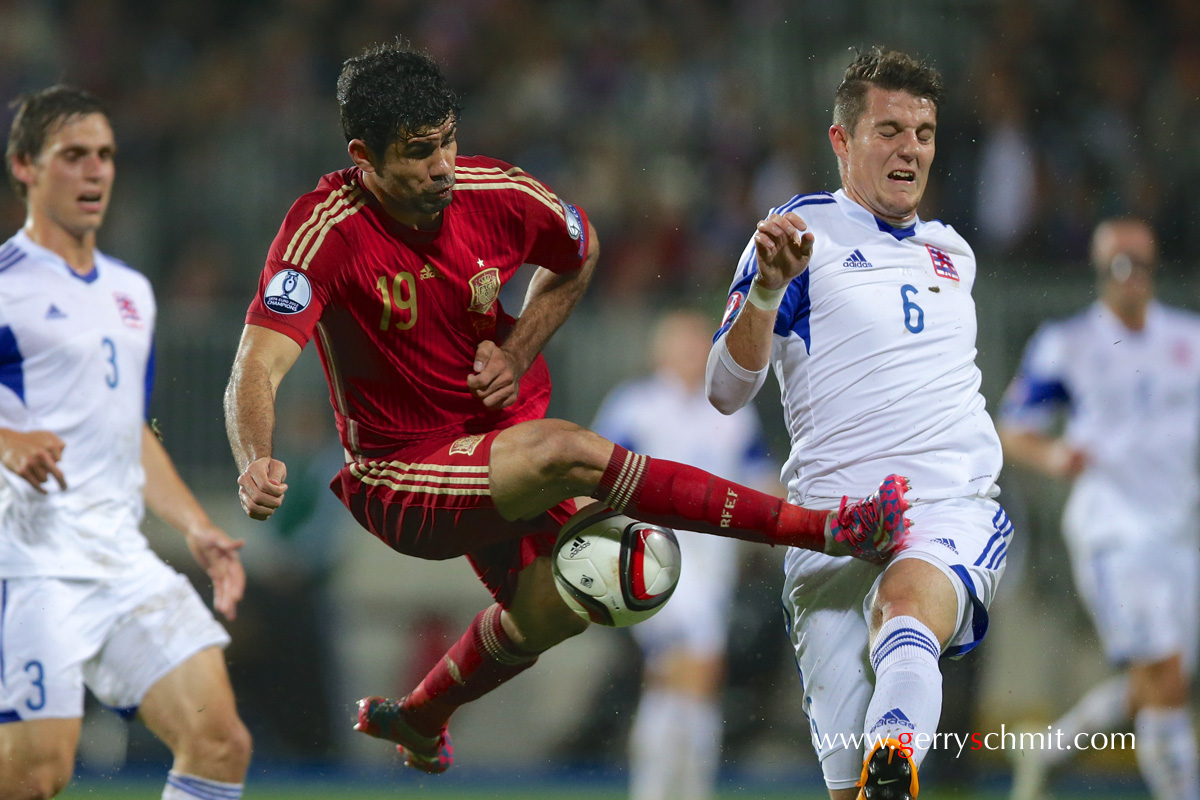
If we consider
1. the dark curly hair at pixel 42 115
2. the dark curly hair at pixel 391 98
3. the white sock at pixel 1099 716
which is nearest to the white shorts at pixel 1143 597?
the white sock at pixel 1099 716

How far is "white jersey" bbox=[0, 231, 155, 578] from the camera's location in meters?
5.18

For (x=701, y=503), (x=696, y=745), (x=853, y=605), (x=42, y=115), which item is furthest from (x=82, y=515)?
(x=696, y=745)

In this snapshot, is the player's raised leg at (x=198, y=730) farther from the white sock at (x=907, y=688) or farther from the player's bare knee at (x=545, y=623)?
the white sock at (x=907, y=688)

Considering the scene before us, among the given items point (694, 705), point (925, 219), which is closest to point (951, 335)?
point (925, 219)

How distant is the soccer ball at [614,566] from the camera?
14.4 ft

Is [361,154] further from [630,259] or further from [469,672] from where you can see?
[630,259]

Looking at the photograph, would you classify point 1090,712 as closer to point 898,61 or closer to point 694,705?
point 694,705

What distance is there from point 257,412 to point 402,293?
0.63m

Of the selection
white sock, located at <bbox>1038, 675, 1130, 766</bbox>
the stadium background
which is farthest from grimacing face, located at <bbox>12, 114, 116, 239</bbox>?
white sock, located at <bbox>1038, 675, 1130, 766</bbox>

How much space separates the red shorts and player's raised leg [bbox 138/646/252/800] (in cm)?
95

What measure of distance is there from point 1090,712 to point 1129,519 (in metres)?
1.09

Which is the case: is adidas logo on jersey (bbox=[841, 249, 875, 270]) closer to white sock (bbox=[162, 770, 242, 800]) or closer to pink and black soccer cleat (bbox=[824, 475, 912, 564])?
pink and black soccer cleat (bbox=[824, 475, 912, 564])

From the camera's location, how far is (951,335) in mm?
4496

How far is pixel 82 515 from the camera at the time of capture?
5242 millimetres
